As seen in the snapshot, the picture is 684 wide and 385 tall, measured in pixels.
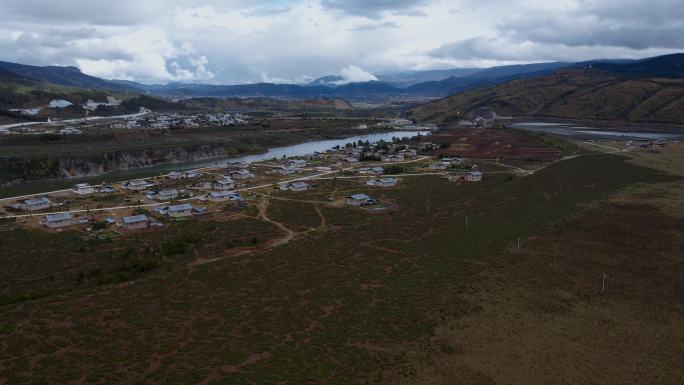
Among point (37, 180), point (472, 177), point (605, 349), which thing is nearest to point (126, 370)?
point (605, 349)

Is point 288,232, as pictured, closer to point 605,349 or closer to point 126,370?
point 126,370

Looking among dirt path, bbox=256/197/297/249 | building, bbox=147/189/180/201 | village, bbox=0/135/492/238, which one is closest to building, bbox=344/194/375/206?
village, bbox=0/135/492/238

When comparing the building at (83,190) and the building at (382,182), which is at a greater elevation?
the building at (382,182)

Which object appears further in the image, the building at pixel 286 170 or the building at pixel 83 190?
the building at pixel 286 170

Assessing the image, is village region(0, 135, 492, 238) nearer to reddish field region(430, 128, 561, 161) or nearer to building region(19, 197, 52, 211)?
building region(19, 197, 52, 211)

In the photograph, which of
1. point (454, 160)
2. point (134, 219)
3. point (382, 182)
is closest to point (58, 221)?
point (134, 219)

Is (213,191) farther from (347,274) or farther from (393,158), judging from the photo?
(393,158)

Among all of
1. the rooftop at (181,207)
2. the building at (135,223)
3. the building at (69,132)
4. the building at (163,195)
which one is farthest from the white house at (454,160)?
the building at (69,132)

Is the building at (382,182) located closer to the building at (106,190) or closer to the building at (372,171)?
the building at (372,171)

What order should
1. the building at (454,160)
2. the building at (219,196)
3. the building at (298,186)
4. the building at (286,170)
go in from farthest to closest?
1. the building at (454,160)
2. the building at (286,170)
3. the building at (298,186)
4. the building at (219,196)
